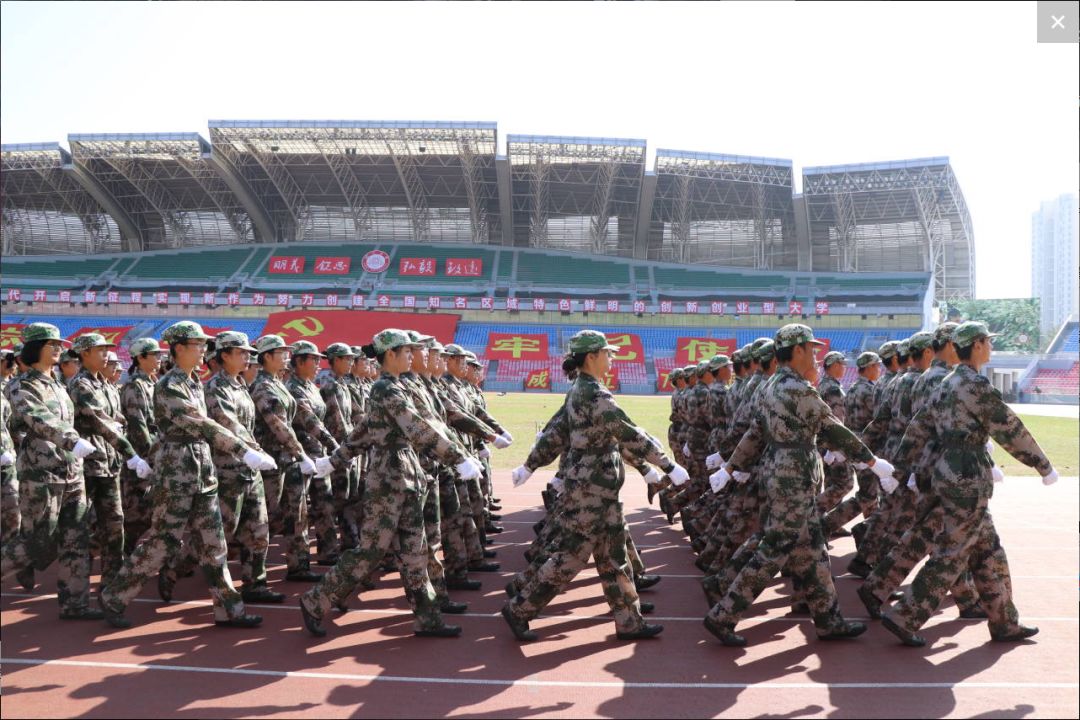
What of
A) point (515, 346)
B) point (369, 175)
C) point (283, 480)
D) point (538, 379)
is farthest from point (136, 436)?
point (369, 175)

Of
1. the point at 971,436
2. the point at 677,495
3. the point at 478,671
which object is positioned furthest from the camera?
the point at 677,495

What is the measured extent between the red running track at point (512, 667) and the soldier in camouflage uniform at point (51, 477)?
0.34 m

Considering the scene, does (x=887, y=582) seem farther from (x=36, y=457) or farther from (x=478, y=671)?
(x=36, y=457)

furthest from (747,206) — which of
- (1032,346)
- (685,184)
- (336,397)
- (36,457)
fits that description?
(36,457)

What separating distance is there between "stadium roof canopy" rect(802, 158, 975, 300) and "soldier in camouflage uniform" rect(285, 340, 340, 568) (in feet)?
139

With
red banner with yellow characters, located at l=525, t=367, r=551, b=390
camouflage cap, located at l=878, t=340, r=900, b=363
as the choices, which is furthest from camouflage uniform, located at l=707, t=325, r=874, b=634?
red banner with yellow characters, located at l=525, t=367, r=551, b=390

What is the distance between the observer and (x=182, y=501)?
5582 millimetres

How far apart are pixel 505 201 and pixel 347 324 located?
1276 centimetres

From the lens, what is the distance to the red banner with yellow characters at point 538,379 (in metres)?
42.2

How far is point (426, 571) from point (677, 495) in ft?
17.4

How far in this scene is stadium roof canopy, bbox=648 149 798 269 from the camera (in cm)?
4441

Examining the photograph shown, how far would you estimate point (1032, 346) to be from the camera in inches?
2719

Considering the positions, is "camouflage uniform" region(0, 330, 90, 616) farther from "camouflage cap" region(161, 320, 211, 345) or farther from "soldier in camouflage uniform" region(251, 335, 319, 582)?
"soldier in camouflage uniform" region(251, 335, 319, 582)

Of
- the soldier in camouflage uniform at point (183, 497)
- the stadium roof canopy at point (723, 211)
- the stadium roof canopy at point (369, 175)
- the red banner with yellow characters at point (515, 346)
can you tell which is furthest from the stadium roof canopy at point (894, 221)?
the soldier in camouflage uniform at point (183, 497)
